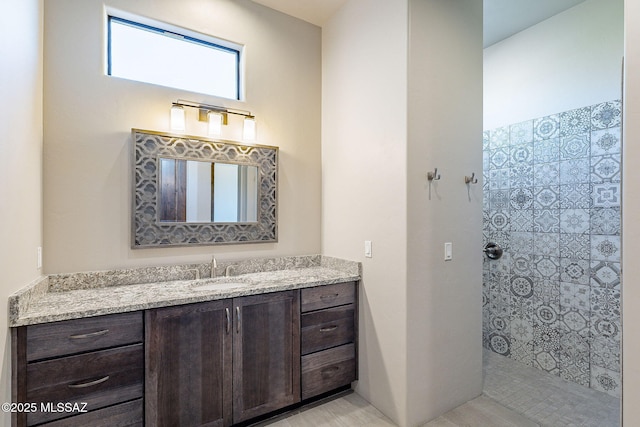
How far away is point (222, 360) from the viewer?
1920 millimetres

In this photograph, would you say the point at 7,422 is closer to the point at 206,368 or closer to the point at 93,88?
the point at 206,368

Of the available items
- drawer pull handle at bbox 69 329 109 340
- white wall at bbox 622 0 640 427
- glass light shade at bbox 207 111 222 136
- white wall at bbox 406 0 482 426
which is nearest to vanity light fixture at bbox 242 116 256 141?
glass light shade at bbox 207 111 222 136

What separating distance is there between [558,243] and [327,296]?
2074 mm

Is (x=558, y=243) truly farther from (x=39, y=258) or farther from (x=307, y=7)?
(x=39, y=258)

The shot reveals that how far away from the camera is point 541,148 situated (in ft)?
9.32

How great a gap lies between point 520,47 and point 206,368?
151 inches

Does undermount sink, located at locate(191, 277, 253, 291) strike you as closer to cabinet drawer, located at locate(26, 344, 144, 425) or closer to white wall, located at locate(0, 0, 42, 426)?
cabinet drawer, located at locate(26, 344, 144, 425)

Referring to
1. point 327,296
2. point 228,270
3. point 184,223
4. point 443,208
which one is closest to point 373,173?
point 443,208

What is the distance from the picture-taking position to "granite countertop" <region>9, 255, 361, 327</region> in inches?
61.2

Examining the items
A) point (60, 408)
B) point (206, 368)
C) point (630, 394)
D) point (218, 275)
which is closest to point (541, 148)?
point (630, 394)

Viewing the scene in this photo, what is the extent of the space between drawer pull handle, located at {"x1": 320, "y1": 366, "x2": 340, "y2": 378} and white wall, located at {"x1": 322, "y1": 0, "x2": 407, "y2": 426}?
211mm

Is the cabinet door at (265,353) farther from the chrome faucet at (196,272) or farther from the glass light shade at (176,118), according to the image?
the glass light shade at (176,118)

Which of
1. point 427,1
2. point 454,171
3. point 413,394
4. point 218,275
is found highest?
point 427,1

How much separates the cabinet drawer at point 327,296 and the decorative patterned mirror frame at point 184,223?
647 millimetres
